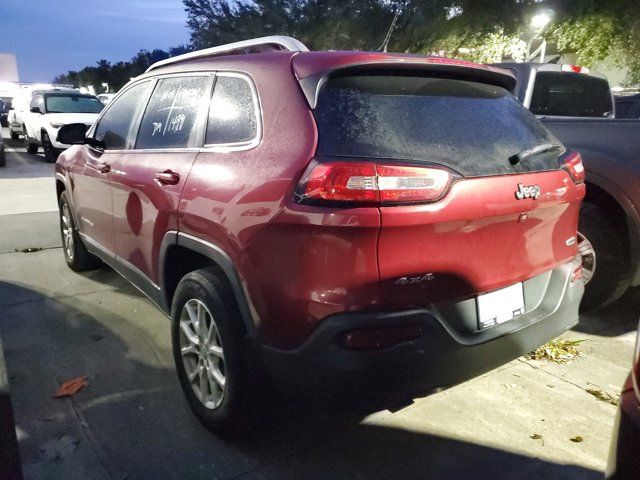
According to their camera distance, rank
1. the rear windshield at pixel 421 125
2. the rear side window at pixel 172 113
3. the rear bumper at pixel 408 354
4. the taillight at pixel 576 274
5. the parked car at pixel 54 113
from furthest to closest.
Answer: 1. the parked car at pixel 54 113
2. the rear side window at pixel 172 113
3. the taillight at pixel 576 274
4. the rear windshield at pixel 421 125
5. the rear bumper at pixel 408 354

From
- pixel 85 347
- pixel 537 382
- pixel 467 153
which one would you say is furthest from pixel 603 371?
pixel 85 347

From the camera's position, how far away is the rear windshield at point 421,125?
2.17 m

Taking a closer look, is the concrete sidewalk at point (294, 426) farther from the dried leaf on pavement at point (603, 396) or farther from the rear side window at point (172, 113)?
the rear side window at point (172, 113)

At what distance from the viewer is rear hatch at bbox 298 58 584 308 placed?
2.08 metres

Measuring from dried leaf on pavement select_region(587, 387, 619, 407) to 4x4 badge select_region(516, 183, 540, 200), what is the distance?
4.59 ft

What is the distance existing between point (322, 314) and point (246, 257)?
17.1 inches

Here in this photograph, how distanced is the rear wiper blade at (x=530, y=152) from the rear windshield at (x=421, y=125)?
20 millimetres

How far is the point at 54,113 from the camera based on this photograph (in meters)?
14.3

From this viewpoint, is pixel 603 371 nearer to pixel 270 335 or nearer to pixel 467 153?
pixel 467 153

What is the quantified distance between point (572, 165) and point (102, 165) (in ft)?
9.81

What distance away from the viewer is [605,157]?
3908 millimetres

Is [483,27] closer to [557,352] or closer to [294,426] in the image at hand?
[557,352]

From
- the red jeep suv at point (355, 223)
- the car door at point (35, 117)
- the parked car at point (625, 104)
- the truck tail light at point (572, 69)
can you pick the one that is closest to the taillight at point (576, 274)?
the red jeep suv at point (355, 223)

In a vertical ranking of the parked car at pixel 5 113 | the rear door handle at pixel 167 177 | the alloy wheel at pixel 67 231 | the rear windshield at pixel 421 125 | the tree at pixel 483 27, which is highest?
the tree at pixel 483 27
